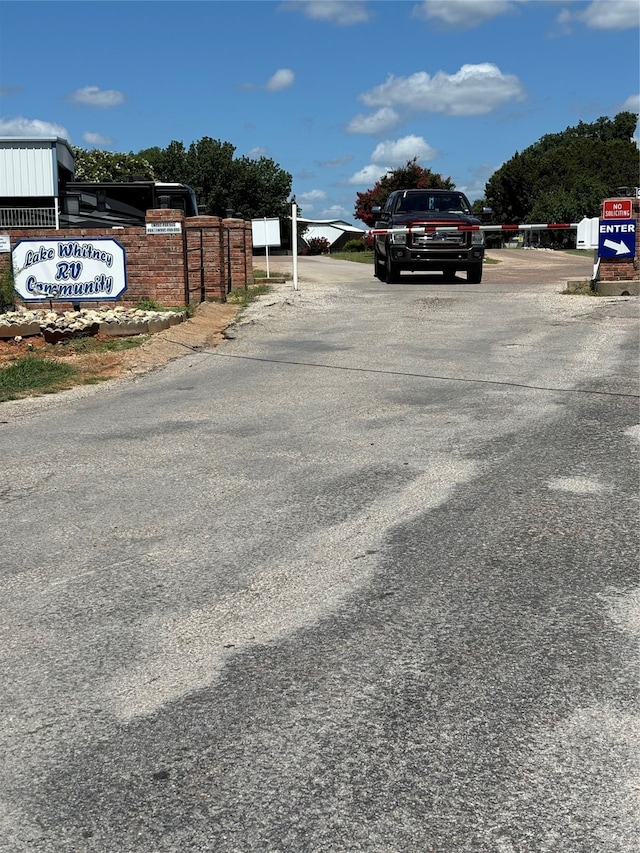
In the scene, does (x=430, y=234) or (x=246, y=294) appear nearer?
(x=430, y=234)

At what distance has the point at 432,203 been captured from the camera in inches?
850

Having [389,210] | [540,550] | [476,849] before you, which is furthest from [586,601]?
[389,210]

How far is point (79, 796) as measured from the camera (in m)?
2.83

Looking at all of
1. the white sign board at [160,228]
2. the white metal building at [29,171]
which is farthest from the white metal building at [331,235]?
the white sign board at [160,228]

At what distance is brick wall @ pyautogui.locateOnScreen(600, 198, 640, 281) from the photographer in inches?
728

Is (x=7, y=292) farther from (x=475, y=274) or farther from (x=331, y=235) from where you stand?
(x=331, y=235)

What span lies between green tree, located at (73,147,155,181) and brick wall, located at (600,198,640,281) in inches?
2348

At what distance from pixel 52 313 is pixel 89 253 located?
6.63ft

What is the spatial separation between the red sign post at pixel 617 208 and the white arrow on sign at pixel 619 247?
0.63 meters

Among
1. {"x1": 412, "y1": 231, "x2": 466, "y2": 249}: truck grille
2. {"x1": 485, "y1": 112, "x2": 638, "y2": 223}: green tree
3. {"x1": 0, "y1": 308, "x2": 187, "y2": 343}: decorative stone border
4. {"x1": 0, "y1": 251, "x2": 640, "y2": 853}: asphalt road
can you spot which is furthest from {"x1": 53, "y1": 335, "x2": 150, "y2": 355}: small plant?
{"x1": 485, "y1": 112, "x2": 638, "y2": 223}: green tree

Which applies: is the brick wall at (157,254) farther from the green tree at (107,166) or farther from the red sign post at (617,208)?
the green tree at (107,166)

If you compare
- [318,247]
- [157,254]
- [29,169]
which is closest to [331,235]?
[318,247]

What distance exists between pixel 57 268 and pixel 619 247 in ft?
34.6

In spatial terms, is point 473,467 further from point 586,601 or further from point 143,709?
point 143,709
